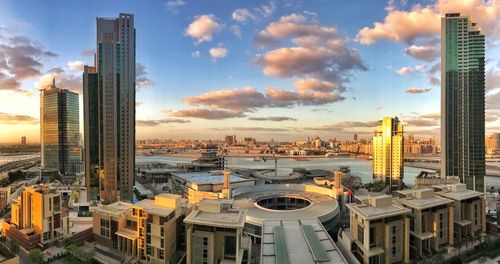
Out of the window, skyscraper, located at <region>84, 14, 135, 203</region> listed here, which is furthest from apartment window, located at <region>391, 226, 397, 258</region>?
skyscraper, located at <region>84, 14, 135, 203</region>

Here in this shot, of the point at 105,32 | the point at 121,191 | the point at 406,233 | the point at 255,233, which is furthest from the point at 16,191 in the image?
the point at 406,233

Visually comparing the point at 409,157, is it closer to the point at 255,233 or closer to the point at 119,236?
the point at 255,233

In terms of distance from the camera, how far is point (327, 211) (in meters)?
7.27

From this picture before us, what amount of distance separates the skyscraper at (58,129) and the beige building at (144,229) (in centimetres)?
1501

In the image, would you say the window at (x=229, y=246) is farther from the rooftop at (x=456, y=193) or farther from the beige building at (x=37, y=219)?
the rooftop at (x=456, y=193)

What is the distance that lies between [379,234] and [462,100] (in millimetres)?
9576

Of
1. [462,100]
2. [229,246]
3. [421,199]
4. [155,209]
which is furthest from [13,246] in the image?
[462,100]

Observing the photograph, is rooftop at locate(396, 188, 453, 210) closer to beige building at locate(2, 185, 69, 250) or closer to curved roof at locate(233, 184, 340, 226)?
curved roof at locate(233, 184, 340, 226)

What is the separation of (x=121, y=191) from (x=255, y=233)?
639 cm

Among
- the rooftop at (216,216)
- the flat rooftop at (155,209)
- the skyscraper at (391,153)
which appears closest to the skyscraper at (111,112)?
the flat rooftop at (155,209)

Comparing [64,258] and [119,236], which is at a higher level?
[119,236]

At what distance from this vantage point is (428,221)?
6.05 meters

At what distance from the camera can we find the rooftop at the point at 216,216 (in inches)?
179

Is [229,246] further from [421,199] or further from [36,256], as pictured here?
[421,199]
